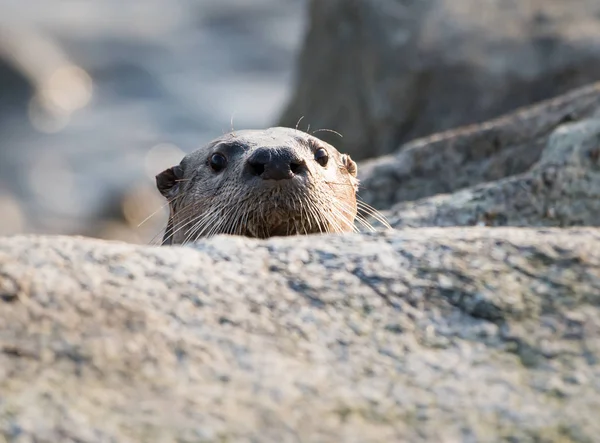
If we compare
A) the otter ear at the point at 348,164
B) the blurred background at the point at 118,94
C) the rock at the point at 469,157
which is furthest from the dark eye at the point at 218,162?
the blurred background at the point at 118,94

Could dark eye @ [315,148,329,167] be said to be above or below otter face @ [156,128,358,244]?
above

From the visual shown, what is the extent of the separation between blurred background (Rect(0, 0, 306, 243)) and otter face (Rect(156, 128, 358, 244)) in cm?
762

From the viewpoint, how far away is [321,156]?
15.0 ft

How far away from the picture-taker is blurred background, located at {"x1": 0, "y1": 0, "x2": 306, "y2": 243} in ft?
46.2

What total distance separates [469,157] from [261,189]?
1.92 meters

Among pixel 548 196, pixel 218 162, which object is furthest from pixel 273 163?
pixel 548 196

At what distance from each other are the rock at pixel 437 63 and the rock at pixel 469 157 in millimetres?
1952

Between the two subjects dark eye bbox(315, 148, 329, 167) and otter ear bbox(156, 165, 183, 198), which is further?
otter ear bbox(156, 165, 183, 198)

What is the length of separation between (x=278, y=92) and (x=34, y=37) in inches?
165

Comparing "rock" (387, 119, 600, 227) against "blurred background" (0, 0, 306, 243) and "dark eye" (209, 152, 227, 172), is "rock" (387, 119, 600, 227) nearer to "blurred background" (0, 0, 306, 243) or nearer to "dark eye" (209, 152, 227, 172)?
"dark eye" (209, 152, 227, 172)

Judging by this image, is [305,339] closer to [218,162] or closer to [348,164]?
[218,162]

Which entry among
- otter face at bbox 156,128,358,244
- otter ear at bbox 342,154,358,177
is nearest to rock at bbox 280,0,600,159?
otter ear at bbox 342,154,358,177

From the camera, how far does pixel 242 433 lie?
1975 millimetres

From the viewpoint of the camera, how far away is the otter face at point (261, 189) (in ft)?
13.1
